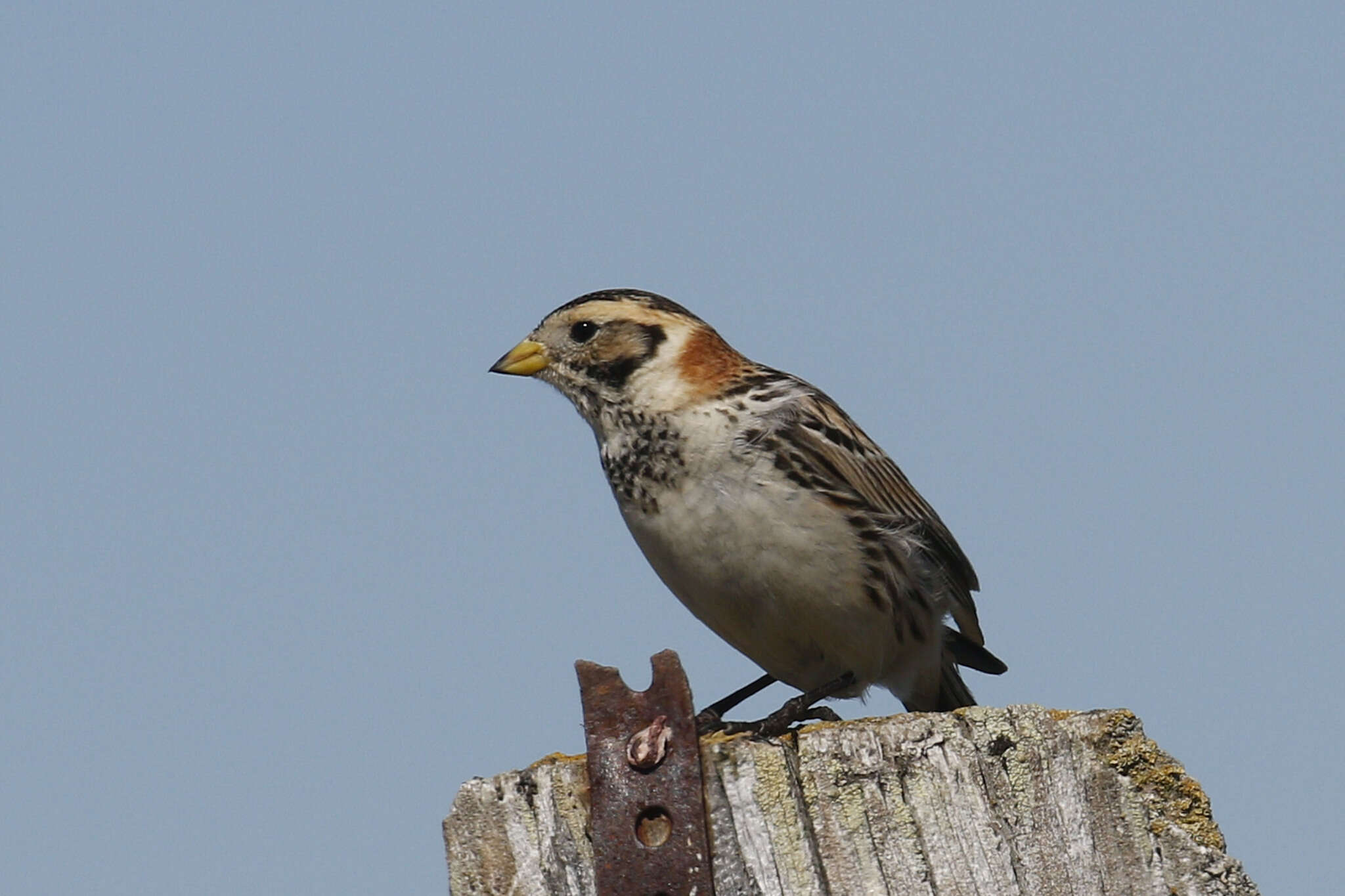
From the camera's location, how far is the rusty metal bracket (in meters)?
3.50

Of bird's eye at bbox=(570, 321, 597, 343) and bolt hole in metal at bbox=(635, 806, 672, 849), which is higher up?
bird's eye at bbox=(570, 321, 597, 343)

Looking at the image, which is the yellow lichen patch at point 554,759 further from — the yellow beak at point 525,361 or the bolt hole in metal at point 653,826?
the yellow beak at point 525,361

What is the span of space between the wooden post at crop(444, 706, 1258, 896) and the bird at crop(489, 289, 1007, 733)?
8.02 ft

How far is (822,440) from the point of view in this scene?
7.13 metres

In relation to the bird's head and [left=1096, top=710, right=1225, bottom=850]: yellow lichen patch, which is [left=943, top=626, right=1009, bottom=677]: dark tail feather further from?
[left=1096, top=710, right=1225, bottom=850]: yellow lichen patch

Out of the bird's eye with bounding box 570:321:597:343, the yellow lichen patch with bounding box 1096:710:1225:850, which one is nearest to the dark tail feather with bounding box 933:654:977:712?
the bird's eye with bounding box 570:321:597:343

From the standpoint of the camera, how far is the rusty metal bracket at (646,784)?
3.50 m

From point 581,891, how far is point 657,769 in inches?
11.4

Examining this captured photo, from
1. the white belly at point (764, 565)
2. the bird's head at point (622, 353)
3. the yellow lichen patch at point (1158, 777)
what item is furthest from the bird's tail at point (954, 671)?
the yellow lichen patch at point (1158, 777)

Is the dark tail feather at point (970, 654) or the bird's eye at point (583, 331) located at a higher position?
the bird's eye at point (583, 331)

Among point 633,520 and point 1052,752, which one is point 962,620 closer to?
point 633,520

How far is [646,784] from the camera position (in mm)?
3600

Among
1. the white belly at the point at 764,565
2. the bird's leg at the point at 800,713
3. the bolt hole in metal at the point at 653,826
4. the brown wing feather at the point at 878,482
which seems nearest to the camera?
the bolt hole in metal at the point at 653,826

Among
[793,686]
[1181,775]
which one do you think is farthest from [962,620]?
[1181,775]
